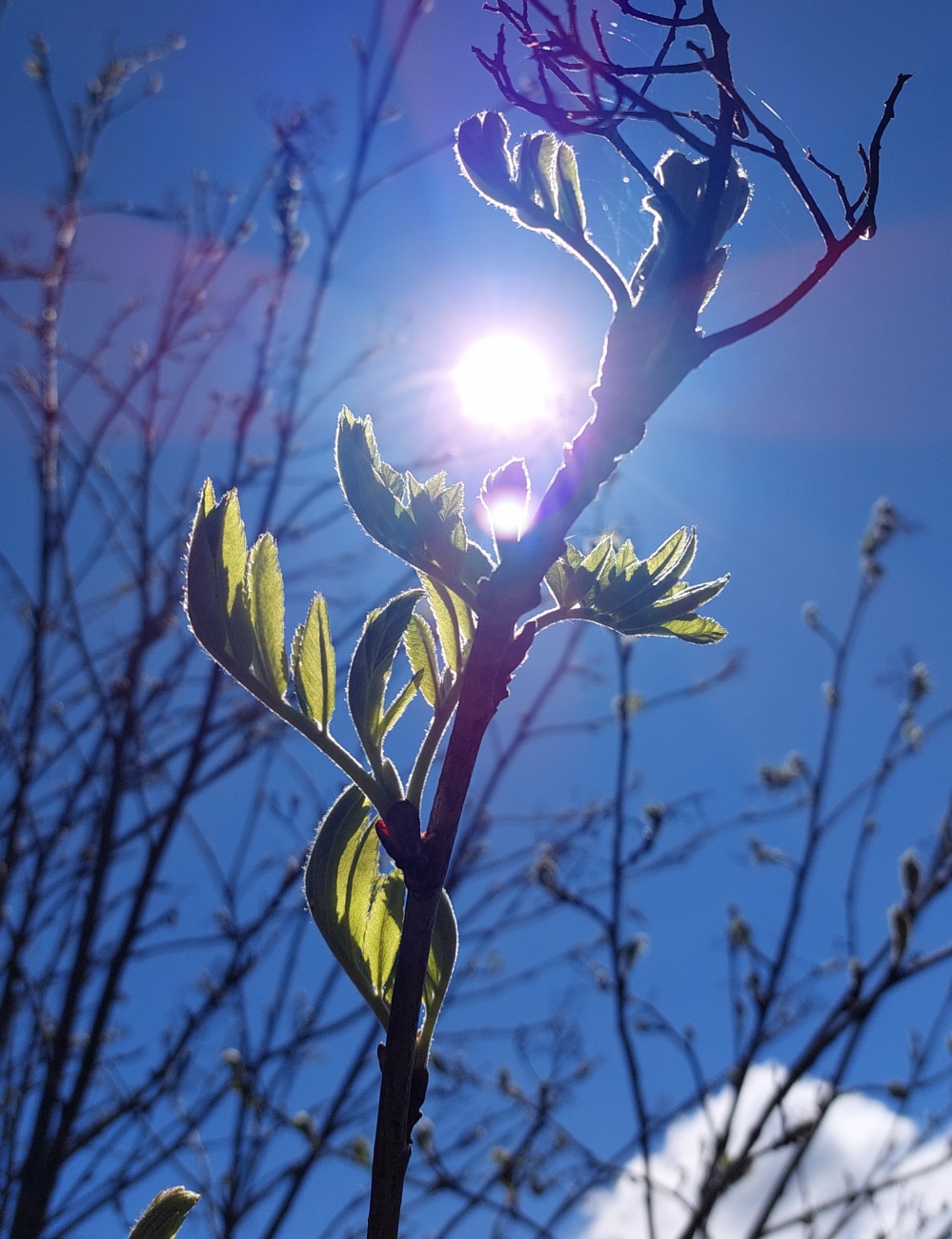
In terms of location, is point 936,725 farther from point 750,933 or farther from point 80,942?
point 80,942

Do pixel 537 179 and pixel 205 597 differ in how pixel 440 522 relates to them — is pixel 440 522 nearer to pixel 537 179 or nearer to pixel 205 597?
pixel 205 597

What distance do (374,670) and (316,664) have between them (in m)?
0.06

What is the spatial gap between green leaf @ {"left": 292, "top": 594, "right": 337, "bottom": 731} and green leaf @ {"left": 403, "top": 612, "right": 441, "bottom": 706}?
2.9 inches

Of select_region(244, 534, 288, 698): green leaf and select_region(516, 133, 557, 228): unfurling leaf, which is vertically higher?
select_region(516, 133, 557, 228): unfurling leaf

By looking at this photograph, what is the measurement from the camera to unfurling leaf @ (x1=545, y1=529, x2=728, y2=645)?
789 millimetres

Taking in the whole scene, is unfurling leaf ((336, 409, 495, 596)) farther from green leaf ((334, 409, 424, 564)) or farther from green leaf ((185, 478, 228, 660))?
green leaf ((185, 478, 228, 660))

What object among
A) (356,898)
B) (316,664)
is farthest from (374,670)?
(356,898)

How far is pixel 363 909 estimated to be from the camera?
0.73m

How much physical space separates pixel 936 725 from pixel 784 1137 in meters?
1.40

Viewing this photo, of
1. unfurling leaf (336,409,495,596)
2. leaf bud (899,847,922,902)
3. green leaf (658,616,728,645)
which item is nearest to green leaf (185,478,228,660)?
unfurling leaf (336,409,495,596)

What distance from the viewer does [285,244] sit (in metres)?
3.48

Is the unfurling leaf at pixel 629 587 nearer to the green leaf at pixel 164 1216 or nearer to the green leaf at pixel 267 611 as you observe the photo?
the green leaf at pixel 267 611

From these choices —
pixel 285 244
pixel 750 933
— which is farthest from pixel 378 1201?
pixel 285 244

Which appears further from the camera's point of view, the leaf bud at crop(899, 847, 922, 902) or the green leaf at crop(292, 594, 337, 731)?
the leaf bud at crop(899, 847, 922, 902)
